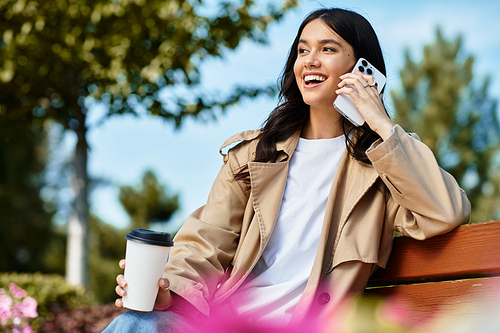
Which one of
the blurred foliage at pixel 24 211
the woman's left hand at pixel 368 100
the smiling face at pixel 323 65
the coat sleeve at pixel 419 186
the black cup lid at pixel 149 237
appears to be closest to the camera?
the black cup lid at pixel 149 237

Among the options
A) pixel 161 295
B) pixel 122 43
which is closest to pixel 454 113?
pixel 122 43

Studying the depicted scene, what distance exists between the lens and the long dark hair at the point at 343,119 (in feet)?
6.38

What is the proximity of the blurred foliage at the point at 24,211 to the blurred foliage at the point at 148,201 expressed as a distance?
2658mm

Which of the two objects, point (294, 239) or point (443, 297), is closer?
point (443, 297)

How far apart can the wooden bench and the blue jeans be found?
0.75 metres

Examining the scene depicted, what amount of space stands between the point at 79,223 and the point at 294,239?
5482mm

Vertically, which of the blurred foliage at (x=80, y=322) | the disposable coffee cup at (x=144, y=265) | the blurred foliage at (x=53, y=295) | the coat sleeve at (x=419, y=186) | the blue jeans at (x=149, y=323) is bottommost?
the blurred foliage at (x=53, y=295)

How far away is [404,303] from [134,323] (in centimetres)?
95

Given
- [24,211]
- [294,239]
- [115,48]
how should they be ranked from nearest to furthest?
[294,239]
[115,48]
[24,211]

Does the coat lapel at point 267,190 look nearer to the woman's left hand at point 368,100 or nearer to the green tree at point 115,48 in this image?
the woman's left hand at point 368,100

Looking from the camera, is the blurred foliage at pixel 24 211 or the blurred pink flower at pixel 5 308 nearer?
the blurred pink flower at pixel 5 308

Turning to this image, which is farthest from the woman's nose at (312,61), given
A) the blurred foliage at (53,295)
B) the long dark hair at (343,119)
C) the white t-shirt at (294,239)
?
the blurred foliage at (53,295)

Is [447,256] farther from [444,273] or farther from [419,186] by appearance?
[419,186]

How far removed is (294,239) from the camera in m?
1.88
